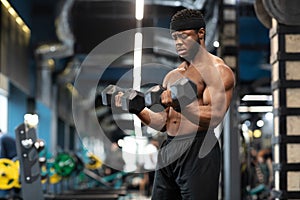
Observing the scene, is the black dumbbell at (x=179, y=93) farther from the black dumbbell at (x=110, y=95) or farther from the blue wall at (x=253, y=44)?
the blue wall at (x=253, y=44)

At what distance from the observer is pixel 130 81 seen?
17.7 feet

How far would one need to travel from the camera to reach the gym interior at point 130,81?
5848 mm

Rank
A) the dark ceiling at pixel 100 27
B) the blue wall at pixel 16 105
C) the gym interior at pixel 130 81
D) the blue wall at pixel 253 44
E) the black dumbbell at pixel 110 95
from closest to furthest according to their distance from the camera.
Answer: the black dumbbell at pixel 110 95 < the gym interior at pixel 130 81 < the dark ceiling at pixel 100 27 < the blue wall at pixel 253 44 < the blue wall at pixel 16 105

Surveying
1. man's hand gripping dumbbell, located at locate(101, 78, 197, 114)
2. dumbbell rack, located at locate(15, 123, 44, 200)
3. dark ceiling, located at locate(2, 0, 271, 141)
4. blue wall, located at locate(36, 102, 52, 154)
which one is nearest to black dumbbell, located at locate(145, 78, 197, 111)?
man's hand gripping dumbbell, located at locate(101, 78, 197, 114)

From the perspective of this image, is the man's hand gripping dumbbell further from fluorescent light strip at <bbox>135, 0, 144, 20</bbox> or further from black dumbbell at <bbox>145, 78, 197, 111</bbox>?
fluorescent light strip at <bbox>135, 0, 144, 20</bbox>

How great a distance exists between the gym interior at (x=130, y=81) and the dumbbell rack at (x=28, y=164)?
1 cm

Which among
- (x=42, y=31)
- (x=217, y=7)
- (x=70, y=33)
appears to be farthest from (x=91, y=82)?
(x=217, y=7)

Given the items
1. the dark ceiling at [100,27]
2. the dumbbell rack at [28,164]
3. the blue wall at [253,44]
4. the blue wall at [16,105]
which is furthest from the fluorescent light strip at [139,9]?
the dumbbell rack at [28,164]

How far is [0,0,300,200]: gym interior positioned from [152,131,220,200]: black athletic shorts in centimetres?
34

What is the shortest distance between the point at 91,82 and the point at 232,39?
12.8m

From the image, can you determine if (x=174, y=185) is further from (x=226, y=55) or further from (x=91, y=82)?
(x=91, y=82)

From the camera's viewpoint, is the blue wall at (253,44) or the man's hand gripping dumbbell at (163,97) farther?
the blue wall at (253,44)

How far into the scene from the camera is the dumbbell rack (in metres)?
6.86

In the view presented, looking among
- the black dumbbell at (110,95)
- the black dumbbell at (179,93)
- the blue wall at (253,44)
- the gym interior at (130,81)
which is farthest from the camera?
the blue wall at (253,44)
